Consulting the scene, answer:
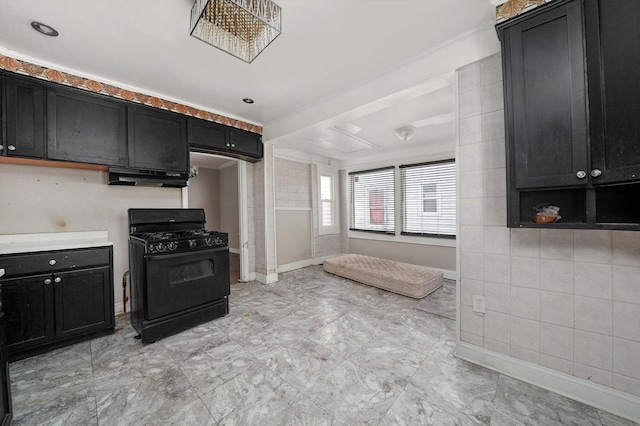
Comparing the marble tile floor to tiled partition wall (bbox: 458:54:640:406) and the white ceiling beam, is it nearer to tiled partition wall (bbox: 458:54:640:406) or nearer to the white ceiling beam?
tiled partition wall (bbox: 458:54:640:406)

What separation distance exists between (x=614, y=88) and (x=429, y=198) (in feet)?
11.3

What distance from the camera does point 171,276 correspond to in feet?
7.79

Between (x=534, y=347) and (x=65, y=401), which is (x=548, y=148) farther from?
(x=65, y=401)

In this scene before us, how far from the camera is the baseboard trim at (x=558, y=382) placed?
1396 millimetres

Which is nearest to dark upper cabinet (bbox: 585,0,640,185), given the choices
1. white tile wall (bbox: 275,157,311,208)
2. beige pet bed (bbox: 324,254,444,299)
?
beige pet bed (bbox: 324,254,444,299)

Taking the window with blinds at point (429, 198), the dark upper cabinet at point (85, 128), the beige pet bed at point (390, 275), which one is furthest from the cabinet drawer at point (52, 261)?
the window with blinds at point (429, 198)

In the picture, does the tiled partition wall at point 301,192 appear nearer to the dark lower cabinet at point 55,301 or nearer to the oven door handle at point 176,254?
the oven door handle at point 176,254

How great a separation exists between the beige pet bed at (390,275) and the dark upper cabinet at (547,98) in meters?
2.24

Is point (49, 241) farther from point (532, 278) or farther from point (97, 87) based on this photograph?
point (532, 278)

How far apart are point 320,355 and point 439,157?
396 centimetres

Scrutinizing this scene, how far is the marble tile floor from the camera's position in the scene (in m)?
1.43

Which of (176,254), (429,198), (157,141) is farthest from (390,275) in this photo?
(157,141)

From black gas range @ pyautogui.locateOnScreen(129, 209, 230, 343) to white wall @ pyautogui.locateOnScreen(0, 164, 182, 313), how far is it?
12.6 inches

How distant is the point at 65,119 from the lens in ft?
7.48
